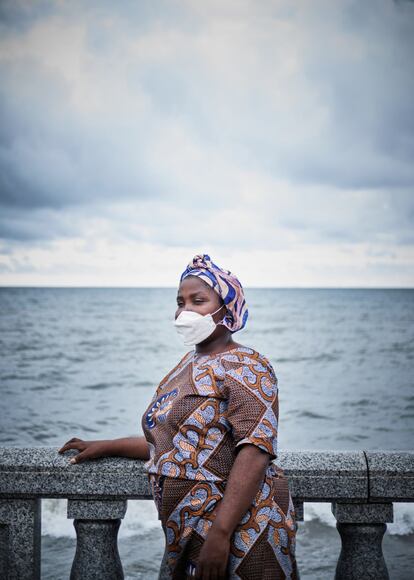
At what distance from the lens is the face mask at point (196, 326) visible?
1998 mm

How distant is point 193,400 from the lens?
185cm

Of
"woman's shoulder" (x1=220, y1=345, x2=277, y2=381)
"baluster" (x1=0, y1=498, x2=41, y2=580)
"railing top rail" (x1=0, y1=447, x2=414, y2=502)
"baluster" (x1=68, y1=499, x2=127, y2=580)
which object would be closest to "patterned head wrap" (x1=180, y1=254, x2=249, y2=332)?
"woman's shoulder" (x1=220, y1=345, x2=277, y2=381)

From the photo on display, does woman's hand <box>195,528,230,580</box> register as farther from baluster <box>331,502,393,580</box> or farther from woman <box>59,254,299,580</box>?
baluster <box>331,502,393,580</box>

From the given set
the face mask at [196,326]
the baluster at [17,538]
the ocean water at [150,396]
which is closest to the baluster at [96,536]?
the baluster at [17,538]

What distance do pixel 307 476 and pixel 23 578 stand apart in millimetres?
1485

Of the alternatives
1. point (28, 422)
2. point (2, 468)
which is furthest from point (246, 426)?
point (28, 422)

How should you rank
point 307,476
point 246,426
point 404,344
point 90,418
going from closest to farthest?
point 246,426 → point 307,476 → point 90,418 → point 404,344

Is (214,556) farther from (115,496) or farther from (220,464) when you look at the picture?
(115,496)

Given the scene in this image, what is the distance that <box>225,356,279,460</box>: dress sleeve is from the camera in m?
1.75

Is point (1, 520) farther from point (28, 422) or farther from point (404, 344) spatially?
point (404, 344)

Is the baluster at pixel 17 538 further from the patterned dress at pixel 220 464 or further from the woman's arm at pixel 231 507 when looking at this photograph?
the woman's arm at pixel 231 507

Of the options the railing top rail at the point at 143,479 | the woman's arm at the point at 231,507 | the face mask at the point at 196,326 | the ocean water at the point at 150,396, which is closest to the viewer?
the woman's arm at the point at 231,507

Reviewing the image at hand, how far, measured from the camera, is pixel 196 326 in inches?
78.7

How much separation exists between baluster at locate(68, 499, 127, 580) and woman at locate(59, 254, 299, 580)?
2.34 feet
